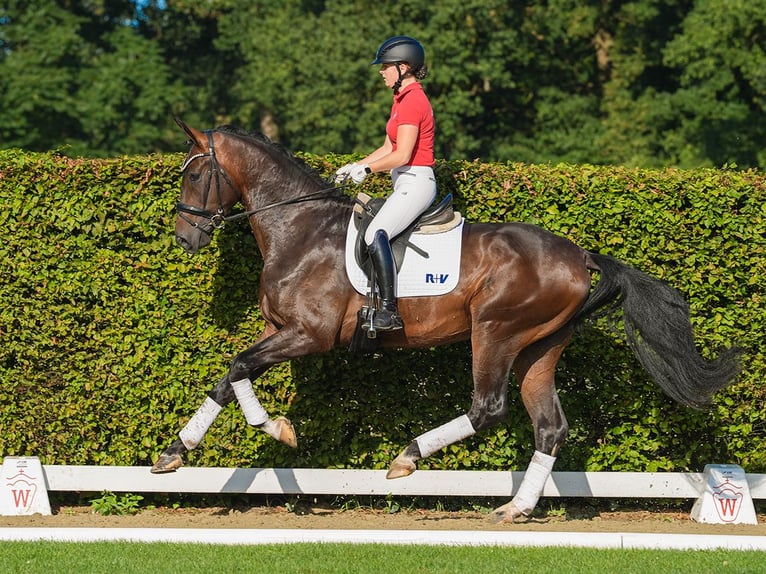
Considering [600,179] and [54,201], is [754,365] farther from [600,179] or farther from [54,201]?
[54,201]

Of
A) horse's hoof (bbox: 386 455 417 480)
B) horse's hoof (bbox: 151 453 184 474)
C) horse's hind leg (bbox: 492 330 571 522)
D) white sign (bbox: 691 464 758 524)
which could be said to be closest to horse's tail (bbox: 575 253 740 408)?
horse's hind leg (bbox: 492 330 571 522)

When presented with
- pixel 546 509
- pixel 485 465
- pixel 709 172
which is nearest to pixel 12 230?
pixel 485 465

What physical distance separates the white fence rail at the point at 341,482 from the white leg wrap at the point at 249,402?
1.06 metres

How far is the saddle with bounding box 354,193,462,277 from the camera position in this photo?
7672mm

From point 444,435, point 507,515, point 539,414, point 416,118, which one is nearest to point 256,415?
point 444,435

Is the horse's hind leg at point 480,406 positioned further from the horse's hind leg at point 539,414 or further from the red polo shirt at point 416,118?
the red polo shirt at point 416,118

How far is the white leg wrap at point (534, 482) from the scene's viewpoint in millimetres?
7934

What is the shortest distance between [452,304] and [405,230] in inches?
25.5

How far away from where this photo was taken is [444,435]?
7738 millimetres

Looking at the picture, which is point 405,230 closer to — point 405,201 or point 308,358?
point 405,201

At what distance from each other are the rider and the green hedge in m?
0.91

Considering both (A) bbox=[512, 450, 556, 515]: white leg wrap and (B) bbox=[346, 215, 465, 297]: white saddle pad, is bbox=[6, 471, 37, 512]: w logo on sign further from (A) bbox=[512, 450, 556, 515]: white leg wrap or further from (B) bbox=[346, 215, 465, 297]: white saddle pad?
(A) bbox=[512, 450, 556, 515]: white leg wrap

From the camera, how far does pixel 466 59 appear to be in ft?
105

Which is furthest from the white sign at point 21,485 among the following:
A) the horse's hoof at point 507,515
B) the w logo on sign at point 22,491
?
the horse's hoof at point 507,515
